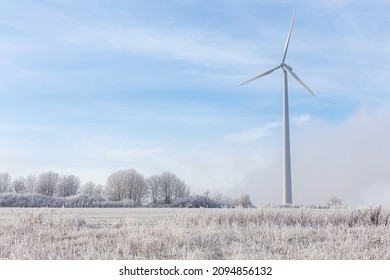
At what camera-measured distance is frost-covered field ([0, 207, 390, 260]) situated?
12.0m

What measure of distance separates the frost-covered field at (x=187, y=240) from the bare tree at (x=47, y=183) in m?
57.6

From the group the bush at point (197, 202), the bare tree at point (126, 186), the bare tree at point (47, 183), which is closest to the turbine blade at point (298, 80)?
the bush at point (197, 202)

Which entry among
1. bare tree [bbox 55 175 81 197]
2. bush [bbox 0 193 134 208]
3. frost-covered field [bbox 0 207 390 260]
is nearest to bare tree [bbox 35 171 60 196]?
bare tree [bbox 55 175 81 197]

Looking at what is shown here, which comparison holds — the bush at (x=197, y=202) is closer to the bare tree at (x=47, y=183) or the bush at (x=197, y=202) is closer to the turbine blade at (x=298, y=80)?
the turbine blade at (x=298, y=80)

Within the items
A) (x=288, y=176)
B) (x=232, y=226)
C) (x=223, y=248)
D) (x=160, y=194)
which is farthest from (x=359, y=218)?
(x=160, y=194)

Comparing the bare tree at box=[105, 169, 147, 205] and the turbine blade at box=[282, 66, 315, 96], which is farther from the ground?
the turbine blade at box=[282, 66, 315, 96]

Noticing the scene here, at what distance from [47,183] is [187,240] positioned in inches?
2509

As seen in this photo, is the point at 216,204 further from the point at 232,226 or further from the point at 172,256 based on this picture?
the point at 172,256

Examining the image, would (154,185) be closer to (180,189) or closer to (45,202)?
(180,189)

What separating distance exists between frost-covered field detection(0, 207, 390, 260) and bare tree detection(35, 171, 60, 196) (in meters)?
57.6

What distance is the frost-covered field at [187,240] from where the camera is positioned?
39.5 ft

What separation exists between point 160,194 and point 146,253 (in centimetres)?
5533

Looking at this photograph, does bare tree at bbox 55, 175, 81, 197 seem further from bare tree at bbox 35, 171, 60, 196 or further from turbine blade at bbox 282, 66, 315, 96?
turbine blade at bbox 282, 66, 315, 96

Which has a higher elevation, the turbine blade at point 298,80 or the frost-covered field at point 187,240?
the turbine blade at point 298,80
